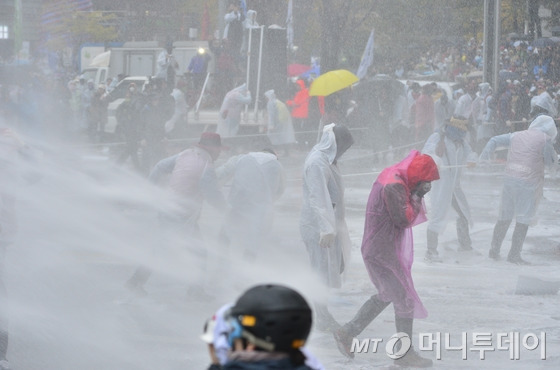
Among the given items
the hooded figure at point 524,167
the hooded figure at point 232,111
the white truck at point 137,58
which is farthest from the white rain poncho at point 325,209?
the white truck at point 137,58

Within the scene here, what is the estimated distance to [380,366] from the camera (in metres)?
6.33

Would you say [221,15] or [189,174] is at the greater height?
[221,15]

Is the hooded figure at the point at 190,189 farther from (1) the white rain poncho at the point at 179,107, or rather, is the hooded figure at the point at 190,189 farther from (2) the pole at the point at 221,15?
(2) the pole at the point at 221,15

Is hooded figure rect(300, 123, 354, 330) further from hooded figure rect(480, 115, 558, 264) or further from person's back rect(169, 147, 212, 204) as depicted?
hooded figure rect(480, 115, 558, 264)

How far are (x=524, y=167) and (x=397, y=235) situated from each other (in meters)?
3.90

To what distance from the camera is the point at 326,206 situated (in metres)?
6.83

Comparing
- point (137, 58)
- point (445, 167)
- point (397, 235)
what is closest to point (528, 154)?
point (445, 167)

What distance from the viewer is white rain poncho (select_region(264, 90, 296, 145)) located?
67.3 feet

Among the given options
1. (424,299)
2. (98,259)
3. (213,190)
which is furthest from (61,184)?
(424,299)

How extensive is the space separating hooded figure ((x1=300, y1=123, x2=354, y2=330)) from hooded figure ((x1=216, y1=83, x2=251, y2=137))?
1300 cm

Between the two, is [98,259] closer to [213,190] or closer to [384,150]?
[213,190]

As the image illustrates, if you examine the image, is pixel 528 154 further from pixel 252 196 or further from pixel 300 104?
pixel 300 104

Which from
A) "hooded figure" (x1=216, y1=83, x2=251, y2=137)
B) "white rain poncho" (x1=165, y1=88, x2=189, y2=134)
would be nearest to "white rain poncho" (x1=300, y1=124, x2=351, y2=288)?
"white rain poncho" (x1=165, y1=88, x2=189, y2=134)

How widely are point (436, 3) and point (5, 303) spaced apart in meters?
33.7
